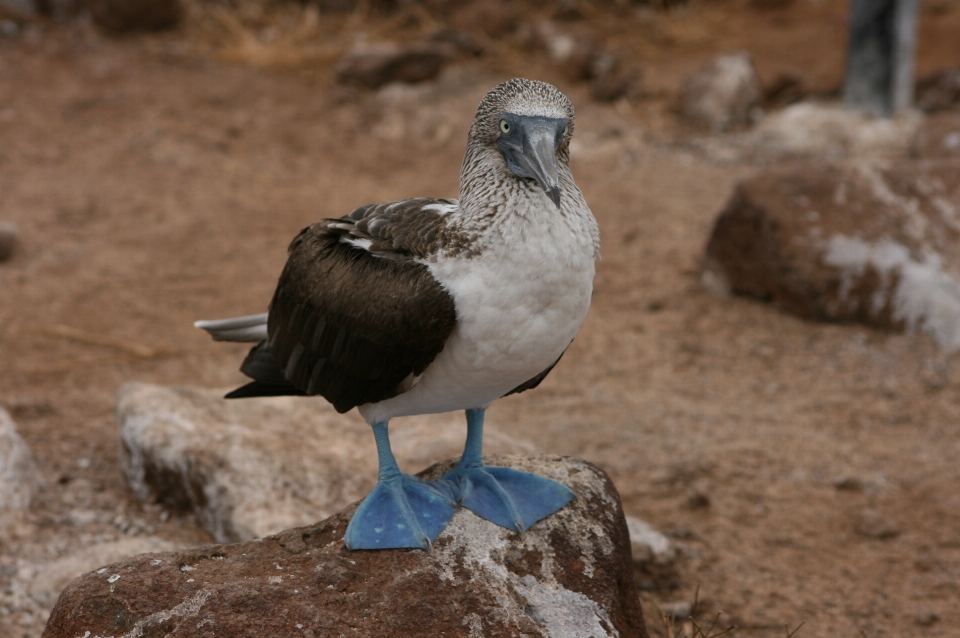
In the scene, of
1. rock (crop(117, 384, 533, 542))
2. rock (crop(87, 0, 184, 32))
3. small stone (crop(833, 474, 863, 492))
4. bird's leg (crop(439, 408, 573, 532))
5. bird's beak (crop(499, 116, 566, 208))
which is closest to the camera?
bird's beak (crop(499, 116, 566, 208))

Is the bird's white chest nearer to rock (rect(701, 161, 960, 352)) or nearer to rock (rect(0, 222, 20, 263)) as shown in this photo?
rock (rect(701, 161, 960, 352))

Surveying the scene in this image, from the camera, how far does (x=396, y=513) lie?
3039mm

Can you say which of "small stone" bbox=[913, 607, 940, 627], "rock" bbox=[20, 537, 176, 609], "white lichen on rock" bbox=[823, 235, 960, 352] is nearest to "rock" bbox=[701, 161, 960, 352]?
"white lichen on rock" bbox=[823, 235, 960, 352]

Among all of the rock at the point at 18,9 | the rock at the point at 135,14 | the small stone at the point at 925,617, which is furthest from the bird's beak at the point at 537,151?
the rock at the point at 18,9

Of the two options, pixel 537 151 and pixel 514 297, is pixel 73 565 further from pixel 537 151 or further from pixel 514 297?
pixel 537 151

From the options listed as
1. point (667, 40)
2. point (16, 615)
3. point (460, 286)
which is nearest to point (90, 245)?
point (16, 615)

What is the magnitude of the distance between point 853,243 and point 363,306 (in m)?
4.17

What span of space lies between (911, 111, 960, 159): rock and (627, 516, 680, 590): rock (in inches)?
184

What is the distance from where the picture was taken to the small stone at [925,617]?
3.90m

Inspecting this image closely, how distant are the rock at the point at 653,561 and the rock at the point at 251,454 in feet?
2.19

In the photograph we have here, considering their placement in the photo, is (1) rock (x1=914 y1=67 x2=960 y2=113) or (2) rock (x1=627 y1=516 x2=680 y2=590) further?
(1) rock (x1=914 y1=67 x2=960 y2=113)

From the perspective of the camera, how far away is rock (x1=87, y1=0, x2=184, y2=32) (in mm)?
10961

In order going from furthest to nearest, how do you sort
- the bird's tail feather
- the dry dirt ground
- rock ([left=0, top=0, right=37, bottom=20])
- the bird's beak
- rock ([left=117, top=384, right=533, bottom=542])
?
rock ([left=0, top=0, right=37, bottom=20]) < the dry dirt ground < rock ([left=117, top=384, right=533, bottom=542]) < the bird's tail feather < the bird's beak

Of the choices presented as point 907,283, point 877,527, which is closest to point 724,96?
point 907,283
